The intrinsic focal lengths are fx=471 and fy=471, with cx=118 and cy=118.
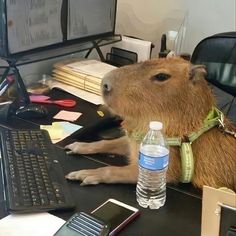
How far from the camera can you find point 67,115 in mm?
1923

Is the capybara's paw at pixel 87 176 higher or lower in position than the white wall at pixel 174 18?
lower

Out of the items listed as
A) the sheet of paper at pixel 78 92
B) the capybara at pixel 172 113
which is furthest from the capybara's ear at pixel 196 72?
the sheet of paper at pixel 78 92

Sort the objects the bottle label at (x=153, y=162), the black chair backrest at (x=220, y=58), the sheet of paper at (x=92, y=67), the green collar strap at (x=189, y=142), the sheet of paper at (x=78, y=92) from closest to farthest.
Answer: the bottle label at (x=153, y=162)
the green collar strap at (x=189, y=142)
the black chair backrest at (x=220, y=58)
the sheet of paper at (x=78, y=92)
the sheet of paper at (x=92, y=67)

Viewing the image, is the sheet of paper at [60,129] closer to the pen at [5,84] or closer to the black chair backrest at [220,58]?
the pen at [5,84]

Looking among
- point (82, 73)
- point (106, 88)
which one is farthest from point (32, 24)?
point (106, 88)

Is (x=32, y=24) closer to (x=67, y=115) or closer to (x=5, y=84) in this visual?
(x=5, y=84)

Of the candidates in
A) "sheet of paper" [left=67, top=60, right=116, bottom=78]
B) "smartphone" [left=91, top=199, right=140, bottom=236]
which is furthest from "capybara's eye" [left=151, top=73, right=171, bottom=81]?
"sheet of paper" [left=67, top=60, right=116, bottom=78]

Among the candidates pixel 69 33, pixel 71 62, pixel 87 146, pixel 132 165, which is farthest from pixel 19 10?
pixel 132 165

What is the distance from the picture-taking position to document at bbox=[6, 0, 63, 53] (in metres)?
1.88

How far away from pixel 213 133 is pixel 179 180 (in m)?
0.18

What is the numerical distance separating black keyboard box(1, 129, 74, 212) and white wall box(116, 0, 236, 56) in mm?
1334

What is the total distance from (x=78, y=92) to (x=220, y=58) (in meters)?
0.65

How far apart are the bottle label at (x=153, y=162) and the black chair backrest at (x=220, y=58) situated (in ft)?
2.75

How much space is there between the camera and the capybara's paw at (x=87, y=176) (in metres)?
1.41
